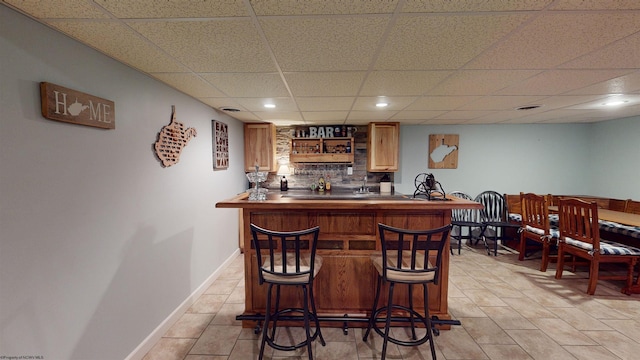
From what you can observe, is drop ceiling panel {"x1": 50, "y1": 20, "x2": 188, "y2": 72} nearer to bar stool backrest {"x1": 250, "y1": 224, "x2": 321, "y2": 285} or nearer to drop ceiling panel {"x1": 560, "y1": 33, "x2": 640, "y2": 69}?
bar stool backrest {"x1": 250, "y1": 224, "x2": 321, "y2": 285}

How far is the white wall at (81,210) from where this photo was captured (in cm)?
119

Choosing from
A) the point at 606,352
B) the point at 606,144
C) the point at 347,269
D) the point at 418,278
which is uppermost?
the point at 606,144

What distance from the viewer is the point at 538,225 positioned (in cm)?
364

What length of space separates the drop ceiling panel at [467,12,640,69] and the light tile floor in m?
2.27

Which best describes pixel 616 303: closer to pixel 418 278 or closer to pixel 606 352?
pixel 606 352

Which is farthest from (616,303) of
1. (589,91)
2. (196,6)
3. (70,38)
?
(70,38)

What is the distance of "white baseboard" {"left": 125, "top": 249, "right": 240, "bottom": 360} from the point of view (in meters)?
1.95

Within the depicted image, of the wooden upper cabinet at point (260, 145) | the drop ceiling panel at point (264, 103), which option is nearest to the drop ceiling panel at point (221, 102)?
the drop ceiling panel at point (264, 103)

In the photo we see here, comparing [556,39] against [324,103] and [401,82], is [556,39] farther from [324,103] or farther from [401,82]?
[324,103]

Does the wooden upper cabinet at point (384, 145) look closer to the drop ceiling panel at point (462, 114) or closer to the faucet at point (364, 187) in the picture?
the faucet at point (364, 187)

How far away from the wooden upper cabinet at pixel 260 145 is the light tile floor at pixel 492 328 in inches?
79.0

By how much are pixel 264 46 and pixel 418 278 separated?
1.90 meters

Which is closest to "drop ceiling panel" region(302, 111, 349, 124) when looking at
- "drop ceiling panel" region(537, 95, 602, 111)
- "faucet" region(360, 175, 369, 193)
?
"faucet" region(360, 175, 369, 193)

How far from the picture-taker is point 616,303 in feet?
8.94
